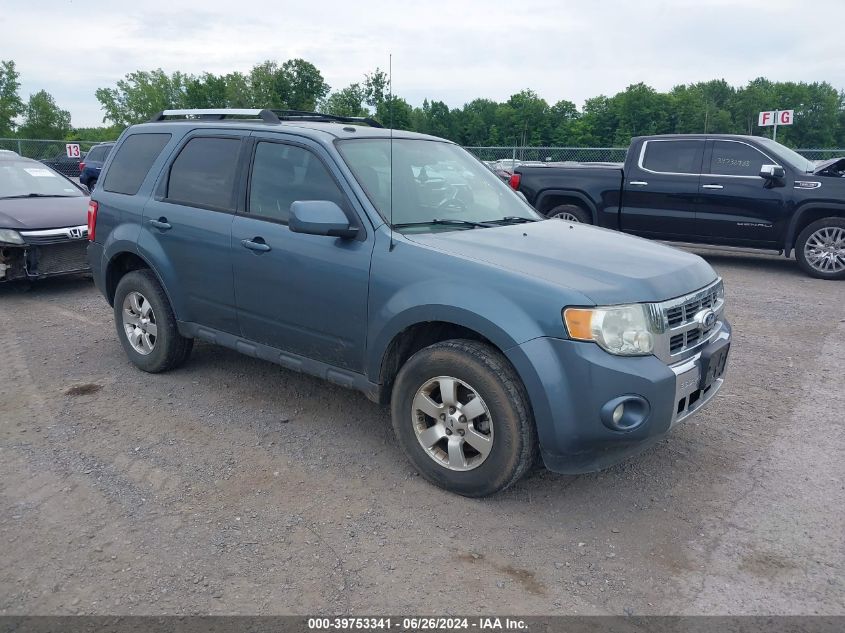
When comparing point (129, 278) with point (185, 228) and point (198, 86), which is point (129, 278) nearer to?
point (185, 228)

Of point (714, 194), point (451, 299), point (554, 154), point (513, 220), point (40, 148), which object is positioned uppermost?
point (40, 148)

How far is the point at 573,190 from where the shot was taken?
10555mm

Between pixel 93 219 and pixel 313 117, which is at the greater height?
pixel 313 117

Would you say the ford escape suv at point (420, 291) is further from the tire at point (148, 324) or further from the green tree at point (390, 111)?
the green tree at point (390, 111)

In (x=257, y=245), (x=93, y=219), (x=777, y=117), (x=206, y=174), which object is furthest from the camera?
(x=777, y=117)

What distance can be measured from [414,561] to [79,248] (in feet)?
22.0

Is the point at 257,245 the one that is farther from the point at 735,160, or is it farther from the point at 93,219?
the point at 735,160

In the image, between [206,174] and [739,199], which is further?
[739,199]

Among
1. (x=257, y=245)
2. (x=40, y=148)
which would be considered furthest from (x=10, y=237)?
(x=40, y=148)

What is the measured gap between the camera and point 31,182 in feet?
29.5

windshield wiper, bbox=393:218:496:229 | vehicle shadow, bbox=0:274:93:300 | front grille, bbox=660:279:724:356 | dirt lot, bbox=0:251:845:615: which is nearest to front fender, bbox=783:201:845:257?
dirt lot, bbox=0:251:845:615

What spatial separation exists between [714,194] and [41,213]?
8.59m

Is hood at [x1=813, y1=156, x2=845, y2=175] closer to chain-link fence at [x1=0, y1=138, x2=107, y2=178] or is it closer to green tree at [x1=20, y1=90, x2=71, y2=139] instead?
chain-link fence at [x1=0, y1=138, x2=107, y2=178]

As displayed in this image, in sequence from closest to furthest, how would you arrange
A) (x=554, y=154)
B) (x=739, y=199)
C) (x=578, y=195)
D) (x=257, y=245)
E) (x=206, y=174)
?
1. (x=257, y=245)
2. (x=206, y=174)
3. (x=739, y=199)
4. (x=578, y=195)
5. (x=554, y=154)
